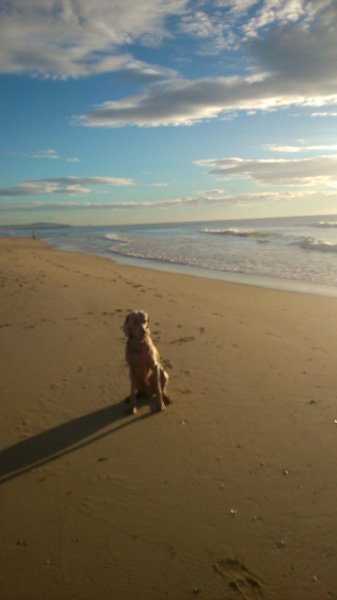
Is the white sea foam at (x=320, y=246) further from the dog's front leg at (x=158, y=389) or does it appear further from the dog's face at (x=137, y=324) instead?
the dog's face at (x=137, y=324)

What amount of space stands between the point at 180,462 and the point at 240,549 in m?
1.17

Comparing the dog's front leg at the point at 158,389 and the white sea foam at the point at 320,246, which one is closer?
the dog's front leg at the point at 158,389

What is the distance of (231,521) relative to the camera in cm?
350

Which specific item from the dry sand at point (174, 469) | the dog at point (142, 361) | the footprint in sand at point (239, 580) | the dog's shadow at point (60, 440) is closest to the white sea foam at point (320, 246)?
the dry sand at point (174, 469)

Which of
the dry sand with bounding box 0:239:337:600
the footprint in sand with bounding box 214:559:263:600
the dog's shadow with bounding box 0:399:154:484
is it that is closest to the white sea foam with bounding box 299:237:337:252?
the dry sand with bounding box 0:239:337:600

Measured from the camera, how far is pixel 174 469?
4195 millimetres

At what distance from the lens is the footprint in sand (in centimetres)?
289

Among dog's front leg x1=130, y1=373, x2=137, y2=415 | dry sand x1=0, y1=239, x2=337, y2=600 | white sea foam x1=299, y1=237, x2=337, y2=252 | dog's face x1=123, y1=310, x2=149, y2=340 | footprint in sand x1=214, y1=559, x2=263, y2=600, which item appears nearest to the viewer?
footprint in sand x1=214, y1=559, x2=263, y2=600

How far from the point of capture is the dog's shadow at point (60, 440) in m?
4.30

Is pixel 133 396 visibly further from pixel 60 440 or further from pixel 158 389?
pixel 60 440

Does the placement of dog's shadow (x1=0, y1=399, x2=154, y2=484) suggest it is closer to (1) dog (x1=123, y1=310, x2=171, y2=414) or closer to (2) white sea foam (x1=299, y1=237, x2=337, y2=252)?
(1) dog (x1=123, y1=310, x2=171, y2=414)

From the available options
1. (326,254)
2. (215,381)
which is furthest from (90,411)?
(326,254)

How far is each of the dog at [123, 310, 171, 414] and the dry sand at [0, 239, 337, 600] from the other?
244mm

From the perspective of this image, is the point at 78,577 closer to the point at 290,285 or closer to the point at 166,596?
the point at 166,596
